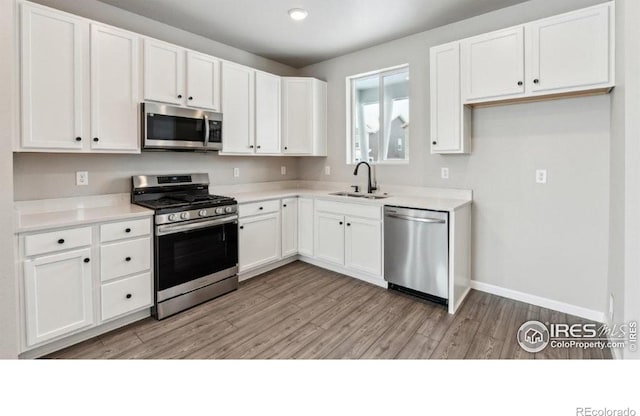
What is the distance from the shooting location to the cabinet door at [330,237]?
3.60m

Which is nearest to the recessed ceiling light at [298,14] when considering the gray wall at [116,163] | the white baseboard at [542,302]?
the gray wall at [116,163]

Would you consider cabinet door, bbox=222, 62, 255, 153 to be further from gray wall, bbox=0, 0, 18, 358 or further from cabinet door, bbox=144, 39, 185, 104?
gray wall, bbox=0, 0, 18, 358

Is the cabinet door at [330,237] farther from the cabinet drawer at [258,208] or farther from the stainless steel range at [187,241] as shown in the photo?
the stainless steel range at [187,241]

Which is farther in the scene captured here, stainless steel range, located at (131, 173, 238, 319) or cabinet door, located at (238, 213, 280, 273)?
cabinet door, located at (238, 213, 280, 273)

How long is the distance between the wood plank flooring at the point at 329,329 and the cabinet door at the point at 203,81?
197cm

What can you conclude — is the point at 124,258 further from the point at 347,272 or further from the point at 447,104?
the point at 447,104

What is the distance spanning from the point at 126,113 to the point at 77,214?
3.02 ft

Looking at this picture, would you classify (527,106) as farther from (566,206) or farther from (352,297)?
(352,297)

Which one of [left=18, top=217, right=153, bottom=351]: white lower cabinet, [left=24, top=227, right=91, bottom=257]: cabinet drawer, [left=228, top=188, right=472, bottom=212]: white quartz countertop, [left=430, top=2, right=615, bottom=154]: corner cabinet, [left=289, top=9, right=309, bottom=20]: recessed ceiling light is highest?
[left=289, top=9, right=309, bottom=20]: recessed ceiling light

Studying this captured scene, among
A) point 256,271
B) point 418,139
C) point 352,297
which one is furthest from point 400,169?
point 256,271

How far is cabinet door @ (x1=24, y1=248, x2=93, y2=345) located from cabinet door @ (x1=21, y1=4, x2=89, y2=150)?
847mm

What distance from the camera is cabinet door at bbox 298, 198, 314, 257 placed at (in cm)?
391

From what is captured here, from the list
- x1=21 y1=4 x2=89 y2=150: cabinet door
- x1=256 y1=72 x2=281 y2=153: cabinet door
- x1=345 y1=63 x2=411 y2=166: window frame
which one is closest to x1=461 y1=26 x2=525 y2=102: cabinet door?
x1=345 y1=63 x2=411 y2=166: window frame

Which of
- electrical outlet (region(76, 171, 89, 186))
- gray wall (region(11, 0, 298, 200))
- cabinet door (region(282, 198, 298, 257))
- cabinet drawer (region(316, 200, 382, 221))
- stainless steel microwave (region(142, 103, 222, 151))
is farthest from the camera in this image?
cabinet door (region(282, 198, 298, 257))
